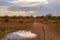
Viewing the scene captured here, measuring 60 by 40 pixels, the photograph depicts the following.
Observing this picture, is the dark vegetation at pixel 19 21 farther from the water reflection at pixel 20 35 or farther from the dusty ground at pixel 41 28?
the water reflection at pixel 20 35

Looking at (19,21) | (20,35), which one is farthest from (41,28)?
(20,35)

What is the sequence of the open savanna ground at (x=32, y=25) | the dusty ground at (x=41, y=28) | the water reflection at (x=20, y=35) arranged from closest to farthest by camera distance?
the water reflection at (x=20, y=35) < the dusty ground at (x=41, y=28) < the open savanna ground at (x=32, y=25)

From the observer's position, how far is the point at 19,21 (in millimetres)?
9383

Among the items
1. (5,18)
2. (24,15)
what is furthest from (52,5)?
(5,18)

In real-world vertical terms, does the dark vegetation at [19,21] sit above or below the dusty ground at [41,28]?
above

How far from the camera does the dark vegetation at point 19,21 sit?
888cm

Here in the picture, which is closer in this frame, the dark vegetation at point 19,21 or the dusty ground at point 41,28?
the dusty ground at point 41,28

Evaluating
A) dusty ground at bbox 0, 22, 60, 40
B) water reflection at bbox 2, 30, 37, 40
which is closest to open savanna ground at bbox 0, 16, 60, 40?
Answer: dusty ground at bbox 0, 22, 60, 40

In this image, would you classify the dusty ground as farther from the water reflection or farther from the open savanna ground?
the water reflection

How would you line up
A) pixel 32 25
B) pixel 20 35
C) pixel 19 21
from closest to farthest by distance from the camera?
pixel 20 35
pixel 19 21
pixel 32 25

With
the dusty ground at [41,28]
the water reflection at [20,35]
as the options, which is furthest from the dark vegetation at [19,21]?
the water reflection at [20,35]

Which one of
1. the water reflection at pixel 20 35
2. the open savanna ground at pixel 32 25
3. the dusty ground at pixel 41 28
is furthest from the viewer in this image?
the open savanna ground at pixel 32 25

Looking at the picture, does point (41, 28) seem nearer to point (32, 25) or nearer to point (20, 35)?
point (32, 25)

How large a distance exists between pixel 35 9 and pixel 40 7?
230mm
